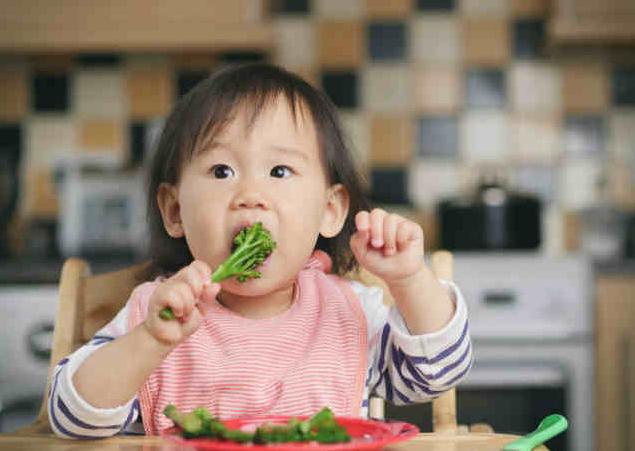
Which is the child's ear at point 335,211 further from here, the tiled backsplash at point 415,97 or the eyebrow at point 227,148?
the tiled backsplash at point 415,97

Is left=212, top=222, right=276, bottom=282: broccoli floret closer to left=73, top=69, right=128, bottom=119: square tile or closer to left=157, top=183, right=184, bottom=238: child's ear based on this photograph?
left=157, top=183, right=184, bottom=238: child's ear

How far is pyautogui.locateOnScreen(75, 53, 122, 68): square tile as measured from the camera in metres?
3.20

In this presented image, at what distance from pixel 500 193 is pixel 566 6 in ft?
2.02

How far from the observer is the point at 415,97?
3.16 m

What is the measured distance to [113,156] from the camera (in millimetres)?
3174

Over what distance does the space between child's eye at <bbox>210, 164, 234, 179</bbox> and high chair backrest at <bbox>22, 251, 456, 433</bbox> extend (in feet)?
0.91

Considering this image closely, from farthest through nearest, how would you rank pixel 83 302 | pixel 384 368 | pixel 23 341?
1. pixel 23 341
2. pixel 83 302
3. pixel 384 368

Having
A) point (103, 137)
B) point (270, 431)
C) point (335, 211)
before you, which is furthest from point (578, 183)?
point (270, 431)

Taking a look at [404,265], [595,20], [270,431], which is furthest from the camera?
[595,20]

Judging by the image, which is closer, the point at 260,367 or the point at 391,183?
the point at 260,367

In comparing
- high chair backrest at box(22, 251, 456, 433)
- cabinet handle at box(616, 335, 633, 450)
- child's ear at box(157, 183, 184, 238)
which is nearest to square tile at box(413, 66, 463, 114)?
cabinet handle at box(616, 335, 633, 450)

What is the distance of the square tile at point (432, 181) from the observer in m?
3.13

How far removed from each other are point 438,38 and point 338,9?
33 cm

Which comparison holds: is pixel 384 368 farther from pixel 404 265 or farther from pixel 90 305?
pixel 90 305
